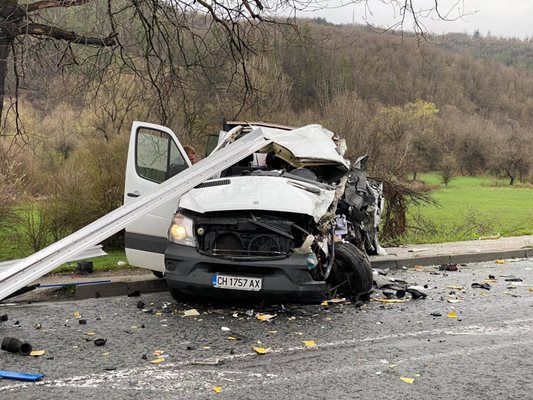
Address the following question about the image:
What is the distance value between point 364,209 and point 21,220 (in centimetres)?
674

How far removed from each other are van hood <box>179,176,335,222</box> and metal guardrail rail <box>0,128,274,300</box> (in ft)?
0.54

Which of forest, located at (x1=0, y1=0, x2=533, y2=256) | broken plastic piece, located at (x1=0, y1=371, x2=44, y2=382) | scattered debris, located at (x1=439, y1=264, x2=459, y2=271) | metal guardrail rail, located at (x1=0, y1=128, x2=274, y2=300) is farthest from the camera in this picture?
scattered debris, located at (x1=439, y1=264, x2=459, y2=271)

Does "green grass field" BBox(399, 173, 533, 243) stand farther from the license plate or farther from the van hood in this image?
the license plate

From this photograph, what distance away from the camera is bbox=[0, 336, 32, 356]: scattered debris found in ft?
15.2

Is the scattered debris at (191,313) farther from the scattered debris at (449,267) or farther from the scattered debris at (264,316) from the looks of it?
the scattered debris at (449,267)

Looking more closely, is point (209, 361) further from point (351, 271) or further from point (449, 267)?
point (449, 267)

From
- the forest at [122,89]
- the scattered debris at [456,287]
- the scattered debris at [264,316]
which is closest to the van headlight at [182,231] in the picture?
the scattered debris at [264,316]

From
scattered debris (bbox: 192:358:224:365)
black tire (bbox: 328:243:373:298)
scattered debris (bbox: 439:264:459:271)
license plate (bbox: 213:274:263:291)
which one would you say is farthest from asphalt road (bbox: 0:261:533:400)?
scattered debris (bbox: 439:264:459:271)

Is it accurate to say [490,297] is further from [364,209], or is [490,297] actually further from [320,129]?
[320,129]

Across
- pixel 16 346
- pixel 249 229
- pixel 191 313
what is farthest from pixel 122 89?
pixel 16 346

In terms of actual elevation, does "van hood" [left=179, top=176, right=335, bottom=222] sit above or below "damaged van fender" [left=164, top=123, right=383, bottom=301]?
above

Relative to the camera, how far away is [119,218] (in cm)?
592

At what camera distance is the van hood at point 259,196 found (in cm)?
593

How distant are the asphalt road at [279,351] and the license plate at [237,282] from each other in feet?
1.20
